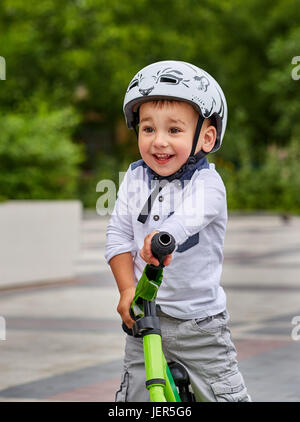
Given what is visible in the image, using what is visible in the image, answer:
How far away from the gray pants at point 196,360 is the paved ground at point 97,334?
2929 millimetres

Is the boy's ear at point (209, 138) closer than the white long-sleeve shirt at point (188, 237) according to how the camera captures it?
No

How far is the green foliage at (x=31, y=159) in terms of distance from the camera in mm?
15055

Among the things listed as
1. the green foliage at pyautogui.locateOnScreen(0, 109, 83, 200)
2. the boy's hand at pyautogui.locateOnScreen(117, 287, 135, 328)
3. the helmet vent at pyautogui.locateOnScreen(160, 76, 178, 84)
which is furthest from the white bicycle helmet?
the green foliage at pyautogui.locateOnScreen(0, 109, 83, 200)

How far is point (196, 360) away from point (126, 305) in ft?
1.20

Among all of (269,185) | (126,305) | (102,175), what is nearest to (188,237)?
(126,305)

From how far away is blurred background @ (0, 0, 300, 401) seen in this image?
8.05 meters

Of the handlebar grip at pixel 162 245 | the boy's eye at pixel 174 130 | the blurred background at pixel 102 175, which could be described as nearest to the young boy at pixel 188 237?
the boy's eye at pixel 174 130

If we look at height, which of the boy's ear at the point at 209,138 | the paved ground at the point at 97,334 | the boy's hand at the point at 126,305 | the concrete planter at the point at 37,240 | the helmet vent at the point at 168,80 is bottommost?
the boy's hand at the point at 126,305

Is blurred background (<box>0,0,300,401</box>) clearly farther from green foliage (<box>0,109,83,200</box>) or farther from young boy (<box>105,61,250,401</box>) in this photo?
young boy (<box>105,61,250,401</box>)

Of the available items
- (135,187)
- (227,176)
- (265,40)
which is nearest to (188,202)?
(135,187)

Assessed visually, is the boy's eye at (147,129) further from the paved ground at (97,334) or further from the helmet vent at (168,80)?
the paved ground at (97,334)

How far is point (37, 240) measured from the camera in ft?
45.5

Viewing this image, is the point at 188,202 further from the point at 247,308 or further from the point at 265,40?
the point at 265,40

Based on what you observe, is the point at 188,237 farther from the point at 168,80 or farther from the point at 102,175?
the point at 102,175
